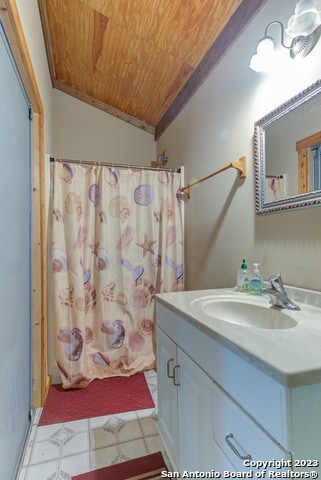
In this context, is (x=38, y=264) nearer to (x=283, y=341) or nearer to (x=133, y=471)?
(x=133, y=471)

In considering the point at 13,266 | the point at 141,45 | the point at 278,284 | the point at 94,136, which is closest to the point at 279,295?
the point at 278,284

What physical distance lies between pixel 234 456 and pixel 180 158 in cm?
214

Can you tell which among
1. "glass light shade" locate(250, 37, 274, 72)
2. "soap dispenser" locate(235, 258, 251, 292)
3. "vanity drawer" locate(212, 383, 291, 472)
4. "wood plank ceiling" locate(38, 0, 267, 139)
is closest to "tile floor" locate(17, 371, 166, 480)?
"vanity drawer" locate(212, 383, 291, 472)

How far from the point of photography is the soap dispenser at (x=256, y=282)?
1.23 meters

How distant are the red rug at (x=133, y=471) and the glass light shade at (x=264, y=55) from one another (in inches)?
78.5

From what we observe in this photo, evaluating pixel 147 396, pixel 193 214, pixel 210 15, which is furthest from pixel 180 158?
pixel 147 396

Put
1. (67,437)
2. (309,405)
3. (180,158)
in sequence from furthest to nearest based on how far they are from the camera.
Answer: (180,158) → (67,437) → (309,405)

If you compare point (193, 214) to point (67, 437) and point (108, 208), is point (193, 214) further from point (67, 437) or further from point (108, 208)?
point (67, 437)

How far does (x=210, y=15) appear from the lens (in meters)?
1.53

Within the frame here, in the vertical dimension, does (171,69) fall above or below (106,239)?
above

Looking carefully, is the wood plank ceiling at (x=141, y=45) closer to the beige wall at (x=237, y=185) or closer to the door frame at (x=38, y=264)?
the beige wall at (x=237, y=185)

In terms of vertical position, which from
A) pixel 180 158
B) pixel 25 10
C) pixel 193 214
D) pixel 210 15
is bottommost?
pixel 193 214

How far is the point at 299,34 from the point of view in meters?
0.99

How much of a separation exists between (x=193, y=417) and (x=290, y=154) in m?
1.17
